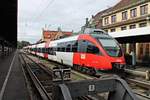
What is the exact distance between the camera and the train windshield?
18953 mm

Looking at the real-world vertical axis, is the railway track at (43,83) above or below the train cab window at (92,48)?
below

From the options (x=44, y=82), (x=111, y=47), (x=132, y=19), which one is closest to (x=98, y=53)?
(x=111, y=47)

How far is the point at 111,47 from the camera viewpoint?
19.3m

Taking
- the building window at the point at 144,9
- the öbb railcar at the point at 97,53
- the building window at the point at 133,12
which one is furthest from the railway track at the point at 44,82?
the building window at the point at 133,12

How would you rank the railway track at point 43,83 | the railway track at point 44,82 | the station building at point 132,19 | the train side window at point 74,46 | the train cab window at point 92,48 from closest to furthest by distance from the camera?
the railway track at point 44,82, the railway track at point 43,83, the train cab window at point 92,48, the train side window at point 74,46, the station building at point 132,19

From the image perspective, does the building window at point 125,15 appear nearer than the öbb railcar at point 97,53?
No

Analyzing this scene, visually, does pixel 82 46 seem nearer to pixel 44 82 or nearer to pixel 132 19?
pixel 44 82

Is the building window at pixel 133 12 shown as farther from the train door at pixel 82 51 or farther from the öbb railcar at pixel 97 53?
the train door at pixel 82 51

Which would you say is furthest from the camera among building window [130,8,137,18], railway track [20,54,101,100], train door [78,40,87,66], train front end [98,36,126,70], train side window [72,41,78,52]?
building window [130,8,137,18]

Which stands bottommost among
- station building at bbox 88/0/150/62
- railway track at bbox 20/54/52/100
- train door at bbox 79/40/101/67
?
railway track at bbox 20/54/52/100

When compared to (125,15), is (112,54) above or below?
below

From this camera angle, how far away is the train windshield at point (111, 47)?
746 inches

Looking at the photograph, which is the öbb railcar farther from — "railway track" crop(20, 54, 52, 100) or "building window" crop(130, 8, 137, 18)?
"building window" crop(130, 8, 137, 18)

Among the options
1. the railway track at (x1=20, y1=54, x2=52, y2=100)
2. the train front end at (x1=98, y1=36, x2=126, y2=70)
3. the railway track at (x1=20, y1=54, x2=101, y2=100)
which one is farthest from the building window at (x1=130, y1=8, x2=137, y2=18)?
the train front end at (x1=98, y1=36, x2=126, y2=70)
